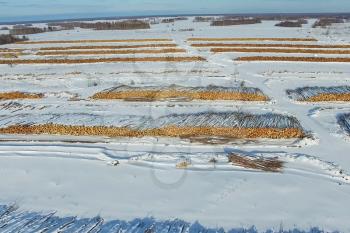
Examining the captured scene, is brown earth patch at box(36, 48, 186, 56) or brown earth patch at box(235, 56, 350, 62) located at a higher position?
brown earth patch at box(235, 56, 350, 62)

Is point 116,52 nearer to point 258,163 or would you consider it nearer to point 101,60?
point 101,60

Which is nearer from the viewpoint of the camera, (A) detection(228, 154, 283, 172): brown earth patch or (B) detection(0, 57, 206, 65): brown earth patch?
(A) detection(228, 154, 283, 172): brown earth patch

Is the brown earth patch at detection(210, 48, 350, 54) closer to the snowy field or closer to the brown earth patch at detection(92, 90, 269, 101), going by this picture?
the snowy field

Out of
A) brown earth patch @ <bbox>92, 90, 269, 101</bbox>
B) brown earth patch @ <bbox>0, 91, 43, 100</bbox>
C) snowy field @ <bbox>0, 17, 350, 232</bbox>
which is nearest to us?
snowy field @ <bbox>0, 17, 350, 232</bbox>

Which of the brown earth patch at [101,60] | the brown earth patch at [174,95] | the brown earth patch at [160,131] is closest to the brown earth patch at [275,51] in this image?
the brown earth patch at [101,60]

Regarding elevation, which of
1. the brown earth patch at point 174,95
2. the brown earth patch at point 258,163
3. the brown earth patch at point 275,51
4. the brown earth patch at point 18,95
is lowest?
the brown earth patch at point 18,95

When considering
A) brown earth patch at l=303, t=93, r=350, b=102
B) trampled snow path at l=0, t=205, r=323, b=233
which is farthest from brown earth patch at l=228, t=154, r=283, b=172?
brown earth patch at l=303, t=93, r=350, b=102

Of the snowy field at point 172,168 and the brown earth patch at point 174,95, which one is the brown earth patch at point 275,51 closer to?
the snowy field at point 172,168

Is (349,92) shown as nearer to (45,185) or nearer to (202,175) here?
(202,175)

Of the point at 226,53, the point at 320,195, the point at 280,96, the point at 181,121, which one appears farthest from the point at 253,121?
the point at 226,53

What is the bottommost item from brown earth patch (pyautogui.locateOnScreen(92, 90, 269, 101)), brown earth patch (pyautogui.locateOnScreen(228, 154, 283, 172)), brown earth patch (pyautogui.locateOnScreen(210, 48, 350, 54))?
brown earth patch (pyautogui.locateOnScreen(228, 154, 283, 172))

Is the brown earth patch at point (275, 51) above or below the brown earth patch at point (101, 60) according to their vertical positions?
above
